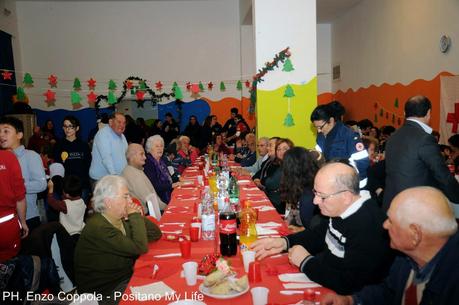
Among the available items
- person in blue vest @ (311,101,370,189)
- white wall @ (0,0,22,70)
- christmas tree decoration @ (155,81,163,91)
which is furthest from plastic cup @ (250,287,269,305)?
white wall @ (0,0,22,70)

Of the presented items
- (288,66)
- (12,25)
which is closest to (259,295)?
(288,66)

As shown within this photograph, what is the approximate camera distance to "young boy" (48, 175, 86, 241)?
387cm

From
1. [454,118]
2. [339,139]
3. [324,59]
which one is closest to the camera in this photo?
[339,139]

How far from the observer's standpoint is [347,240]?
6.31 ft

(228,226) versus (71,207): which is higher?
(228,226)

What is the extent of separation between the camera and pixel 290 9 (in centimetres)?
648

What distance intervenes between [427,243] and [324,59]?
11.1 m

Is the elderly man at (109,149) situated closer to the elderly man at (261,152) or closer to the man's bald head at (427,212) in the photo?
the elderly man at (261,152)

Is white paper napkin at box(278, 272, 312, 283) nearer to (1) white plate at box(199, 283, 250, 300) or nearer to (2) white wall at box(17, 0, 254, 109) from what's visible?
(1) white plate at box(199, 283, 250, 300)

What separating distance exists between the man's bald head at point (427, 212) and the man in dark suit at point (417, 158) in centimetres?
201

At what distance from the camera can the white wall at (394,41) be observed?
677 cm

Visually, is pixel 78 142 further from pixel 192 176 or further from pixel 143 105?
pixel 143 105

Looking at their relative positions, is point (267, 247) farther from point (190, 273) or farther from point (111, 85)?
point (111, 85)

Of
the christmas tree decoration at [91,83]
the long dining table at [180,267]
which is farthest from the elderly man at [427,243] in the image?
the christmas tree decoration at [91,83]
